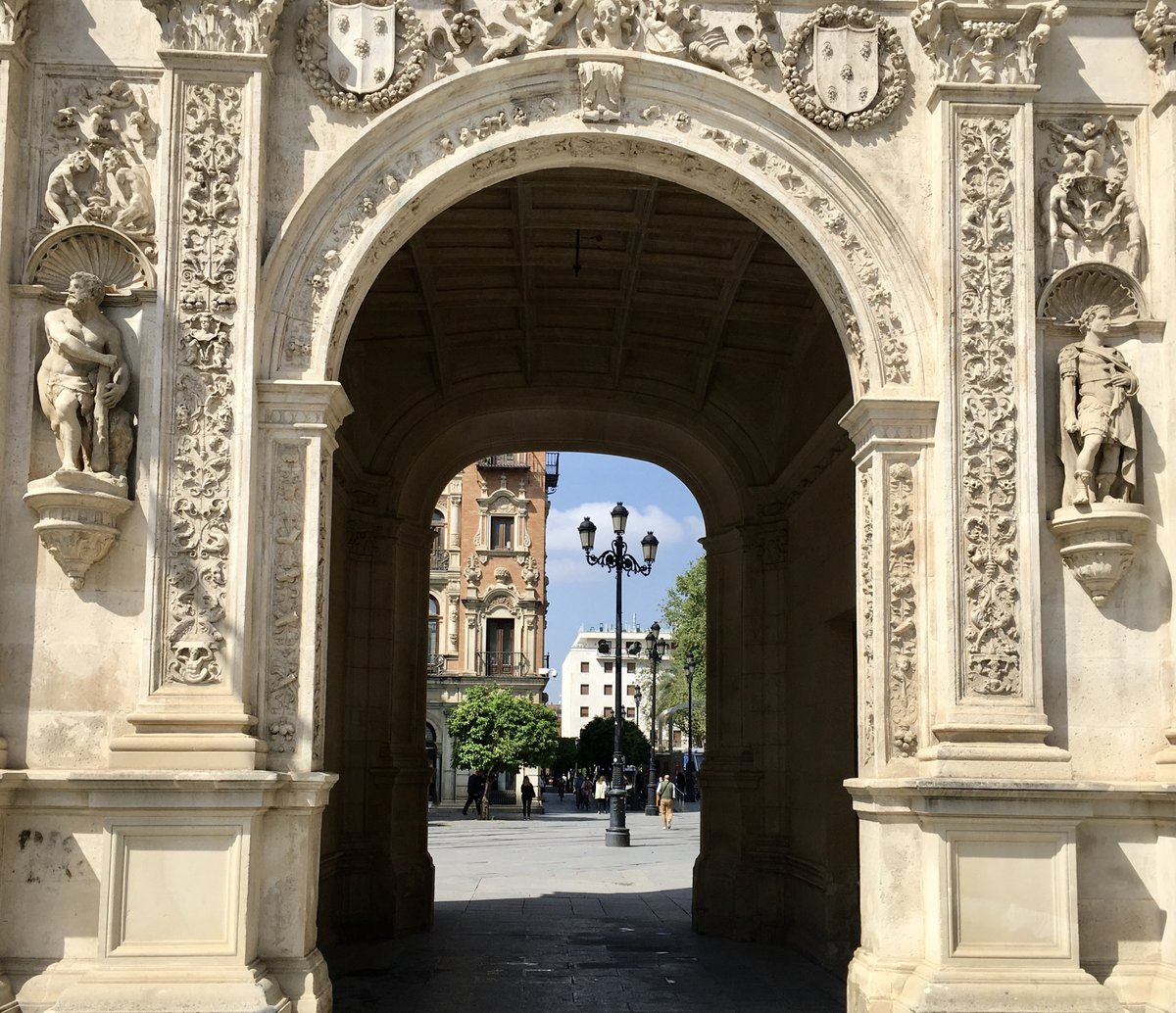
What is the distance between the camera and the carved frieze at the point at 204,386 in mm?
10133

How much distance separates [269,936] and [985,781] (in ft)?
16.2

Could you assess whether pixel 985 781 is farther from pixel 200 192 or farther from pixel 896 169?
pixel 200 192

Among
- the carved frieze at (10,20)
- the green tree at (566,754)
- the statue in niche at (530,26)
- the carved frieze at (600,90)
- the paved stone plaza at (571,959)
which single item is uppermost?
the statue in niche at (530,26)

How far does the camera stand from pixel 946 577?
10.5m

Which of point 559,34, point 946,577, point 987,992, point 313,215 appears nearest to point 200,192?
point 313,215

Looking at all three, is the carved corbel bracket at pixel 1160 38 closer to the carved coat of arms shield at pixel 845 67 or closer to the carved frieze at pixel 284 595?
the carved coat of arms shield at pixel 845 67

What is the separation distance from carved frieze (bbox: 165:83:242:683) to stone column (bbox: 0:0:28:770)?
1.17m

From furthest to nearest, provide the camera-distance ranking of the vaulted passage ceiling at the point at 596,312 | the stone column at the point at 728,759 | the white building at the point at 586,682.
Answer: the white building at the point at 586,682 < the stone column at the point at 728,759 < the vaulted passage ceiling at the point at 596,312

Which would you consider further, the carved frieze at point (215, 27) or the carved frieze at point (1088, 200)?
the carved frieze at point (1088, 200)

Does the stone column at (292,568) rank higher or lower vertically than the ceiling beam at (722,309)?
lower

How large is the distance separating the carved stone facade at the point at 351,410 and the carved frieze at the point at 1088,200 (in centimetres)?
3

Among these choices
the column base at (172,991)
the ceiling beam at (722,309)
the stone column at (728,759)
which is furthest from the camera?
the stone column at (728,759)

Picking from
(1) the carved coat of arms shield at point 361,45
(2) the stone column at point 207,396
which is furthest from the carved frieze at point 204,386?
(1) the carved coat of arms shield at point 361,45

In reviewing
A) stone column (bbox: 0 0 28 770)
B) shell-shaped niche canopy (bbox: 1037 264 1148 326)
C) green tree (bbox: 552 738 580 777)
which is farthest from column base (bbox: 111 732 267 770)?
green tree (bbox: 552 738 580 777)
